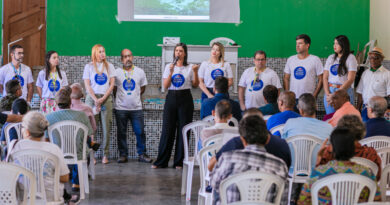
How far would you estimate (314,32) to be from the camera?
394 inches

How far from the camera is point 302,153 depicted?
4508 mm

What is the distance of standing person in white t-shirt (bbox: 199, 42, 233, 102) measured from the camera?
7387 mm

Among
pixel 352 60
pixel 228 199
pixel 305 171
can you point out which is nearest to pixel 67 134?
pixel 305 171

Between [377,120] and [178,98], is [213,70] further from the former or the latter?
[377,120]

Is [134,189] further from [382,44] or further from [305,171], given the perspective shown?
[382,44]

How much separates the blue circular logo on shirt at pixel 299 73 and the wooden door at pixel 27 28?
16.1 ft

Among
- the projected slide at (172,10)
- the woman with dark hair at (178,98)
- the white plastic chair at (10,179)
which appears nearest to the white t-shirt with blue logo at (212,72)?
the woman with dark hair at (178,98)

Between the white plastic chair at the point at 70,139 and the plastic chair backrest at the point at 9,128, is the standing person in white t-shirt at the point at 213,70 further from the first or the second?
the plastic chair backrest at the point at 9,128

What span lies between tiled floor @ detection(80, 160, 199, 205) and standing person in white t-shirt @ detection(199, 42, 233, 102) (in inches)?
46.8

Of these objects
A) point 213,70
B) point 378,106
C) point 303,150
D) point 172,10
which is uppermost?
point 172,10

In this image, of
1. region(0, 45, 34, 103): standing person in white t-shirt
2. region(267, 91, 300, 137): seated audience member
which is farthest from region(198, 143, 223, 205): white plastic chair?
region(0, 45, 34, 103): standing person in white t-shirt

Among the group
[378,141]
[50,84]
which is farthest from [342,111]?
[50,84]

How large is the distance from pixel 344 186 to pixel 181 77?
4.30 metres

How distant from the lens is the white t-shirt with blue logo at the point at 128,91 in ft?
25.3
